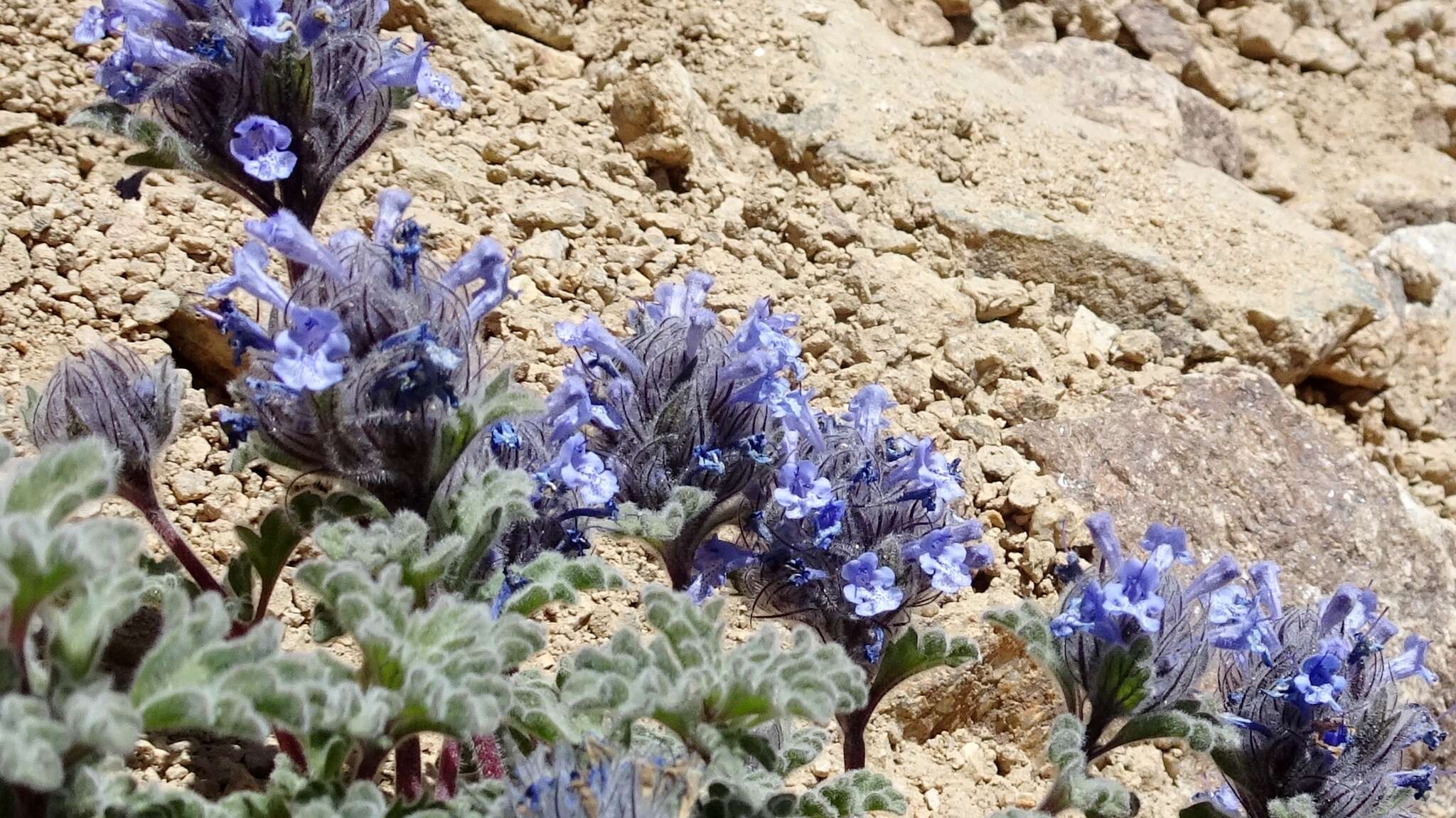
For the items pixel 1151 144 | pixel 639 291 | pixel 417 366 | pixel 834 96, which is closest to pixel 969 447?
pixel 639 291

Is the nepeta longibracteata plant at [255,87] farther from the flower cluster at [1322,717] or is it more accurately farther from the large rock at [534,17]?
the large rock at [534,17]

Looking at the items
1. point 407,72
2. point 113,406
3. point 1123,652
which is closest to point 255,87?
point 407,72

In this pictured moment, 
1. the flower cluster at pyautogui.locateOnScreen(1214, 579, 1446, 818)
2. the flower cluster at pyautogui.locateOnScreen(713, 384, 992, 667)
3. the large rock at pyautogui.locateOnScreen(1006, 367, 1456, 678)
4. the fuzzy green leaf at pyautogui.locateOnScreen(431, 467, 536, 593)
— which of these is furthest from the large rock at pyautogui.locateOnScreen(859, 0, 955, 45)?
the fuzzy green leaf at pyautogui.locateOnScreen(431, 467, 536, 593)

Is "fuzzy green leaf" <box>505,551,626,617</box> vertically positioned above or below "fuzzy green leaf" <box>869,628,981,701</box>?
above

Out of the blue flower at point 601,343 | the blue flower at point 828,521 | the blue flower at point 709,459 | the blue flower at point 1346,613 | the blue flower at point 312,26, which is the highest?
the blue flower at point 312,26

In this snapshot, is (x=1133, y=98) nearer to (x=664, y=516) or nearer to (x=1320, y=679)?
(x=1320, y=679)

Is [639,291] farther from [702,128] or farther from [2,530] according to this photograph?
[2,530]

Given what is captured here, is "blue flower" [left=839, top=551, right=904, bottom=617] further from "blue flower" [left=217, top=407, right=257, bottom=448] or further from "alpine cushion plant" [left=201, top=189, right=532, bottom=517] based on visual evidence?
"blue flower" [left=217, top=407, right=257, bottom=448]

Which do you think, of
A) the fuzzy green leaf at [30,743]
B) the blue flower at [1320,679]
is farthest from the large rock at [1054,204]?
the fuzzy green leaf at [30,743]
